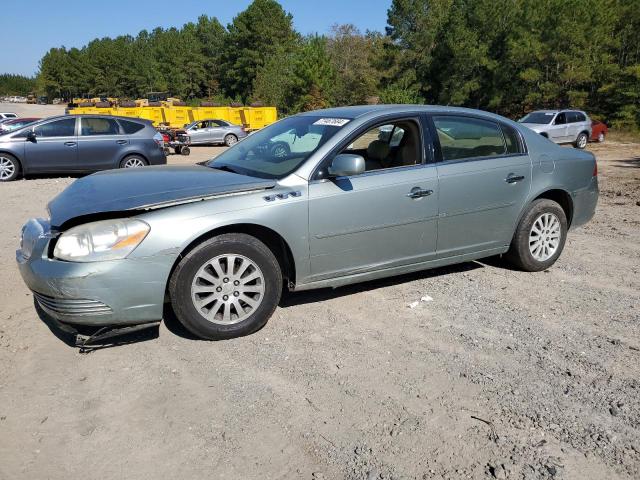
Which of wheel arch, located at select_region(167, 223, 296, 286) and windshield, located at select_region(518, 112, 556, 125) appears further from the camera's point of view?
windshield, located at select_region(518, 112, 556, 125)

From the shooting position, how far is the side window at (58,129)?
42.1ft

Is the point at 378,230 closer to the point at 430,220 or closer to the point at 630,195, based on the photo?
the point at 430,220

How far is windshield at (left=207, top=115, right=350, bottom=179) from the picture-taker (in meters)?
4.27

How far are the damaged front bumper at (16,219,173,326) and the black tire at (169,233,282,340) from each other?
12cm

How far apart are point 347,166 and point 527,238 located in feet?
7.29

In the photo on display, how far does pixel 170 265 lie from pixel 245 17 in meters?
72.2

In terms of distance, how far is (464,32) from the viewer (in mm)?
40969

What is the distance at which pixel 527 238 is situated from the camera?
5230 millimetres

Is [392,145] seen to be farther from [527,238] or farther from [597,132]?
[597,132]

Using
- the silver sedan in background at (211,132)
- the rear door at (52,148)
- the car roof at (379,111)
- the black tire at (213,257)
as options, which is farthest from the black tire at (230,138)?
the black tire at (213,257)

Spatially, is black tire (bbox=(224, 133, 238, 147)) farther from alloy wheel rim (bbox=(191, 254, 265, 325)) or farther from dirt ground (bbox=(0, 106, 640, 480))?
alloy wheel rim (bbox=(191, 254, 265, 325))

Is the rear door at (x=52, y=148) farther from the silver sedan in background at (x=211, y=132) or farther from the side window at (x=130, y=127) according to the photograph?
the silver sedan in background at (x=211, y=132)

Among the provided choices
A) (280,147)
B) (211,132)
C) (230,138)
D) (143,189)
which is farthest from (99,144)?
(230,138)

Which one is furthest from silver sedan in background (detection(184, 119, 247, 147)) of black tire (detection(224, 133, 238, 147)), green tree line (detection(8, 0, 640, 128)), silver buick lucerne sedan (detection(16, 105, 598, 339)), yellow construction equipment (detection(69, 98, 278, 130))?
silver buick lucerne sedan (detection(16, 105, 598, 339))
